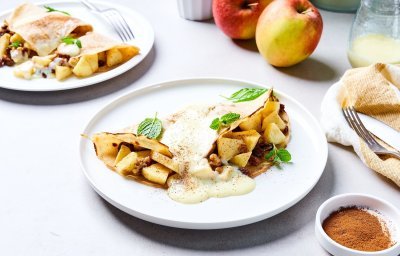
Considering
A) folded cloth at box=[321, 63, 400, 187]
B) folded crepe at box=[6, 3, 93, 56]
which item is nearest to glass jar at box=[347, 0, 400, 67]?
folded cloth at box=[321, 63, 400, 187]

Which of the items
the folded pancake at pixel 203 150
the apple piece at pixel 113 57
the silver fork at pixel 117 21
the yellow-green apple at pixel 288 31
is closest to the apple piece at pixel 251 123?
the folded pancake at pixel 203 150

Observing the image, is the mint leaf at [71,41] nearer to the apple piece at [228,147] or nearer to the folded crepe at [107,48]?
the folded crepe at [107,48]

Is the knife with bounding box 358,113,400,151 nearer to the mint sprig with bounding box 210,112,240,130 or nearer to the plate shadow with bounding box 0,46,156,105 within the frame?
the mint sprig with bounding box 210,112,240,130

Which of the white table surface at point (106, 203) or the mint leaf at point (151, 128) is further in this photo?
the mint leaf at point (151, 128)

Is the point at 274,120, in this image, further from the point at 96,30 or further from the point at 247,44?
the point at 96,30

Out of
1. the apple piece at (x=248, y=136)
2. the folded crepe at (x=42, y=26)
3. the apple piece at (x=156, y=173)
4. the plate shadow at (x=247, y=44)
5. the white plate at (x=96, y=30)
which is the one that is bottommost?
the plate shadow at (x=247, y=44)

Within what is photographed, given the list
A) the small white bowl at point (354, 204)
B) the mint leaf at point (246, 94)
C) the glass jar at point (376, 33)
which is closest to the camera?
the small white bowl at point (354, 204)

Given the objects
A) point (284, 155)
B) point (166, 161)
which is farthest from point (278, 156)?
point (166, 161)
